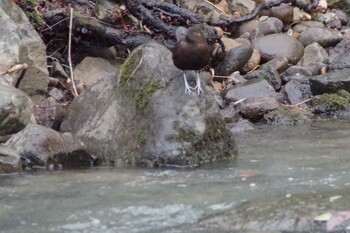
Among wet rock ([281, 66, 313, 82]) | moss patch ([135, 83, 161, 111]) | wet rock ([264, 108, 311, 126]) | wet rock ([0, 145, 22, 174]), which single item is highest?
moss patch ([135, 83, 161, 111])

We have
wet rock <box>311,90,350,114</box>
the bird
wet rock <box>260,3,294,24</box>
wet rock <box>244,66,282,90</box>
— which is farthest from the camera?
wet rock <box>260,3,294,24</box>

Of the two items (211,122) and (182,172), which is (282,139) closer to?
(211,122)

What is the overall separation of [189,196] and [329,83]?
17.9 ft

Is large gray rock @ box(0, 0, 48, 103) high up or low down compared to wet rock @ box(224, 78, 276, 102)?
up

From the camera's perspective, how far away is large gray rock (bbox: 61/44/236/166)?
5.75 m

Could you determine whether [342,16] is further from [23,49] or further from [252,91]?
[23,49]

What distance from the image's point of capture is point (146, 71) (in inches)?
244

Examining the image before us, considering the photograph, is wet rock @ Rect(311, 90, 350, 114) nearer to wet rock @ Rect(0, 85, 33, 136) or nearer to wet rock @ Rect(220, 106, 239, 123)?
wet rock @ Rect(220, 106, 239, 123)

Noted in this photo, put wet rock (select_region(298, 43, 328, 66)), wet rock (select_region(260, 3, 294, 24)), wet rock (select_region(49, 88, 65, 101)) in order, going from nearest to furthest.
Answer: wet rock (select_region(49, 88, 65, 101))
wet rock (select_region(298, 43, 328, 66))
wet rock (select_region(260, 3, 294, 24))

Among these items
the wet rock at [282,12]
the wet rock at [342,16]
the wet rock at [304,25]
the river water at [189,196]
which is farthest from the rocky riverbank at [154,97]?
the wet rock at [342,16]

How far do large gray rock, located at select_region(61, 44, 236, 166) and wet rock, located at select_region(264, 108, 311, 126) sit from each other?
2.54 metres

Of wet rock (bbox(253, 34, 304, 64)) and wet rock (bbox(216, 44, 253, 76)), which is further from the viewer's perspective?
wet rock (bbox(253, 34, 304, 64))

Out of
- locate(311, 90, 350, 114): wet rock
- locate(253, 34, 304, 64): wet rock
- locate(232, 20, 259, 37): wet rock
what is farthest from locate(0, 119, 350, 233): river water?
locate(232, 20, 259, 37): wet rock

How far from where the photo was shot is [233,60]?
10.1 meters
